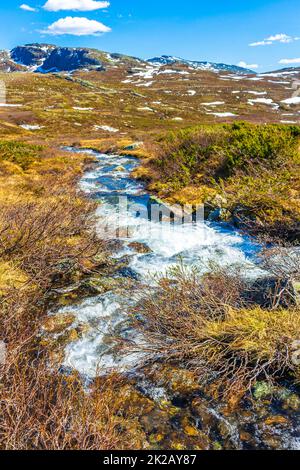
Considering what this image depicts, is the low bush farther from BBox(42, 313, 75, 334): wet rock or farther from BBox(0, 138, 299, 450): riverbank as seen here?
BBox(42, 313, 75, 334): wet rock

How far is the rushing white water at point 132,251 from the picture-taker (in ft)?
16.3

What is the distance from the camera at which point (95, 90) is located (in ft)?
293

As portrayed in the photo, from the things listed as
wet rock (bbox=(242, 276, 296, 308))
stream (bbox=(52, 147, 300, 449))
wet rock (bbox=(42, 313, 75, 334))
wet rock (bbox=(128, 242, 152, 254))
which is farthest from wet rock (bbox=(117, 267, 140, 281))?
wet rock (bbox=(242, 276, 296, 308))

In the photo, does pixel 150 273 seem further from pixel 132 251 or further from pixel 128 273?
pixel 132 251

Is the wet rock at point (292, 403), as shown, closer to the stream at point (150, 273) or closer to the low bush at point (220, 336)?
the stream at point (150, 273)

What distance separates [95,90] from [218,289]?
9361 cm

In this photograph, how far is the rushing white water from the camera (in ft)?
16.3

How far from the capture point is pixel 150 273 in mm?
7328

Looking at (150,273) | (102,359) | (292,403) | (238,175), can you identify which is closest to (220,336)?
(292,403)

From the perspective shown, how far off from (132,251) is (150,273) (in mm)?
1345

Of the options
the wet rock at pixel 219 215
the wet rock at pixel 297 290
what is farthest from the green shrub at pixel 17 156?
the wet rock at pixel 297 290

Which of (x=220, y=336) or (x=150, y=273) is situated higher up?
(x=220, y=336)
